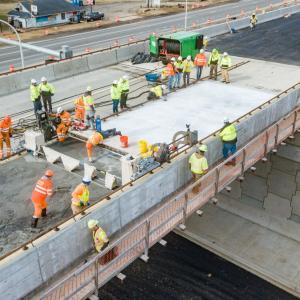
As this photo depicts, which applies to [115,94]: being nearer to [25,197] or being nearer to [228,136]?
[228,136]

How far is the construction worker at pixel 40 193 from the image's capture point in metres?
12.1

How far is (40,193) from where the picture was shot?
12.2m

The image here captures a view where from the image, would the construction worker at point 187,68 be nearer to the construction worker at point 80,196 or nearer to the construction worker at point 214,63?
the construction worker at point 214,63

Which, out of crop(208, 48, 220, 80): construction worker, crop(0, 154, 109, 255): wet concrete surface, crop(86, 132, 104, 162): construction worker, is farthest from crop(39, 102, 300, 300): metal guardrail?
crop(208, 48, 220, 80): construction worker

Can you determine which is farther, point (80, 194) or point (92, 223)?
point (80, 194)

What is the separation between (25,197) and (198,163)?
227 inches

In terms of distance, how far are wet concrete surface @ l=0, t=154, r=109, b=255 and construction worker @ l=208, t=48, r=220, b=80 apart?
44.6 ft

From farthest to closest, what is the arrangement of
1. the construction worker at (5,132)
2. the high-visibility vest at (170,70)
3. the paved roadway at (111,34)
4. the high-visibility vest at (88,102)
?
the paved roadway at (111,34) → the high-visibility vest at (170,70) → the high-visibility vest at (88,102) → the construction worker at (5,132)

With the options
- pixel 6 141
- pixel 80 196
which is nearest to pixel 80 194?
pixel 80 196

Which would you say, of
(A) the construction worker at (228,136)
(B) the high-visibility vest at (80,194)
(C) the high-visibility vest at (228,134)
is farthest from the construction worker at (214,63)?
(B) the high-visibility vest at (80,194)

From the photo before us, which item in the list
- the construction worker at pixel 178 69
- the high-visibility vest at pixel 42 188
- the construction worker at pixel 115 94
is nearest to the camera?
the high-visibility vest at pixel 42 188

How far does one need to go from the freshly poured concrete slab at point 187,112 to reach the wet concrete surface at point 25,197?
124 inches

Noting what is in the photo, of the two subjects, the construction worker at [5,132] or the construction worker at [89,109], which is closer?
the construction worker at [5,132]

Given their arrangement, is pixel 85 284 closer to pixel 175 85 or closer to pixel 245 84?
pixel 175 85
